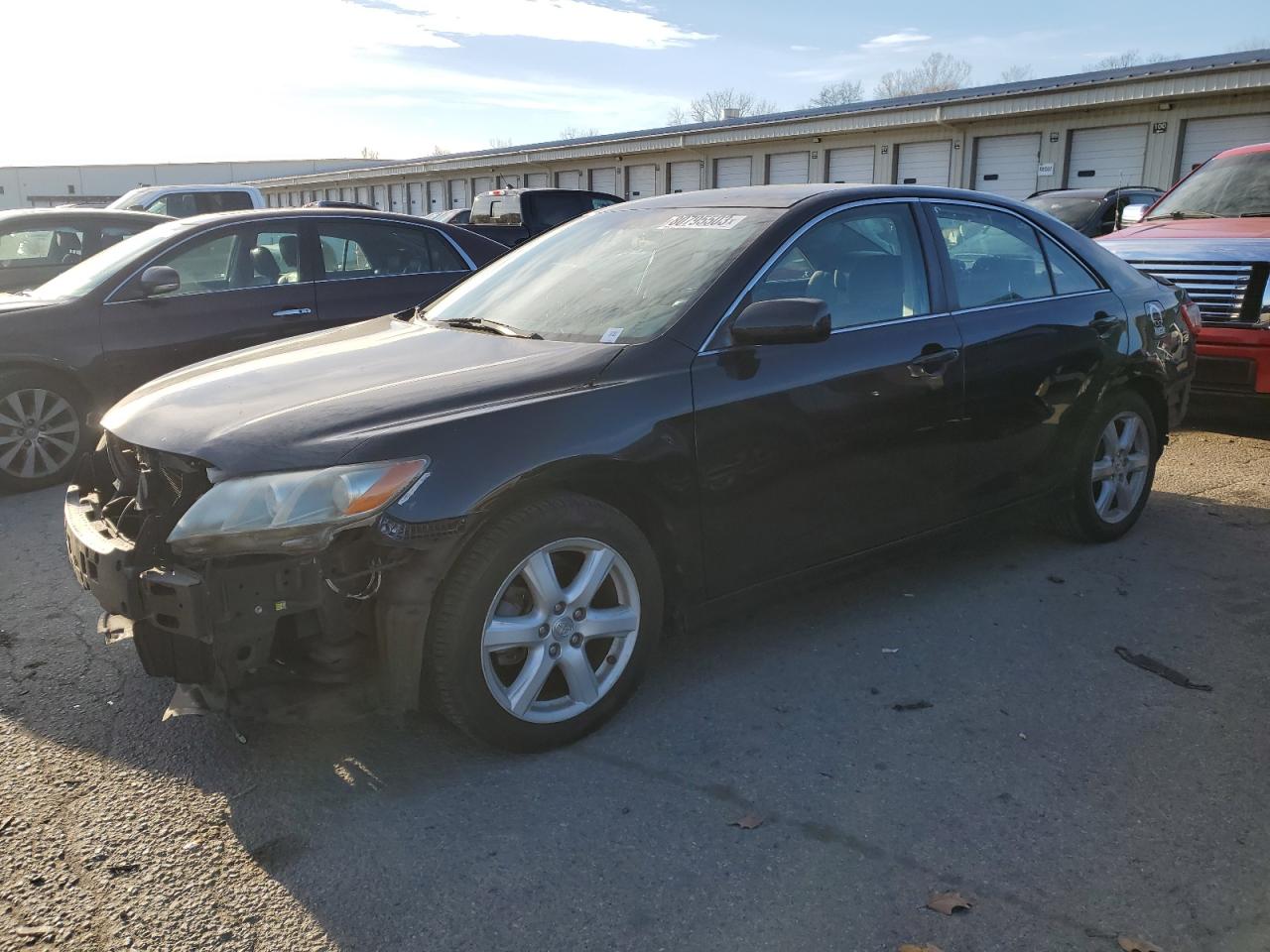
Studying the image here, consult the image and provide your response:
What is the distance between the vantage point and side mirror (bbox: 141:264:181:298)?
20.4ft

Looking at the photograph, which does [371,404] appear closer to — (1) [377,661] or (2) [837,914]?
(1) [377,661]

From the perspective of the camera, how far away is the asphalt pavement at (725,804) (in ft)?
7.87

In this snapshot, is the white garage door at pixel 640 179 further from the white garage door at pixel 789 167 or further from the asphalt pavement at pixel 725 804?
the asphalt pavement at pixel 725 804

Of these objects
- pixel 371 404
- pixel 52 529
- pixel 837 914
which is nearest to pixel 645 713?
pixel 837 914

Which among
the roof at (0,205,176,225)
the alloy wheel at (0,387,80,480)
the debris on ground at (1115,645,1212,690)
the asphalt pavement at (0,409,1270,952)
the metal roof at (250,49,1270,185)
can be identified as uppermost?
the metal roof at (250,49,1270,185)

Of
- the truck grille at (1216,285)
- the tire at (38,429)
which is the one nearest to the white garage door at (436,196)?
the tire at (38,429)

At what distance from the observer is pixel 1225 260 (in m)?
6.93

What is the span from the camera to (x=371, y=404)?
9.70 feet

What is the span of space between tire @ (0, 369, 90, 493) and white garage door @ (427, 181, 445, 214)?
41.2 meters

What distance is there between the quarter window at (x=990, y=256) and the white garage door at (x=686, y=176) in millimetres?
27817

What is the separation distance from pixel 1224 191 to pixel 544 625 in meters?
7.49

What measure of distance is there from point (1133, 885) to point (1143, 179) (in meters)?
22.5

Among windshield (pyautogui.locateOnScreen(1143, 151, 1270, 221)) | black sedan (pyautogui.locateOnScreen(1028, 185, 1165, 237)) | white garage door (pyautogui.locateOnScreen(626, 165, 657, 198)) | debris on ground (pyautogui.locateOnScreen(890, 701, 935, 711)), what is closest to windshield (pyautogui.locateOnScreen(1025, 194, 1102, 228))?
black sedan (pyautogui.locateOnScreen(1028, 185, 1165, 237))

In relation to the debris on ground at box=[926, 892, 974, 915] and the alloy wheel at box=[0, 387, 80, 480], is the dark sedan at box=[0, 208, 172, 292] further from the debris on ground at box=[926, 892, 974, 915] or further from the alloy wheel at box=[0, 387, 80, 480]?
the debris on ground at box=[926, 892, 974, 915]
